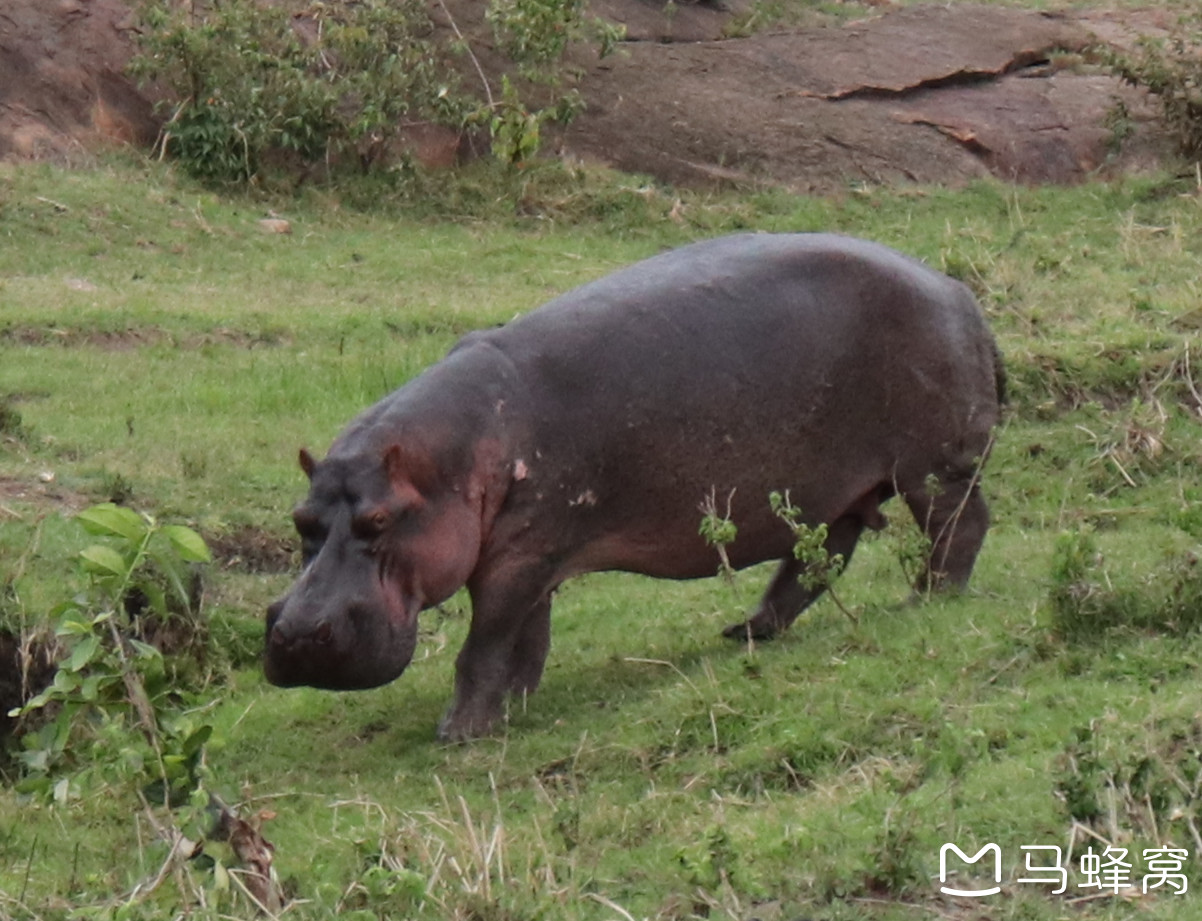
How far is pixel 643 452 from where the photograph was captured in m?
6.19

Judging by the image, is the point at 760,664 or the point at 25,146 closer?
the point at 760,664

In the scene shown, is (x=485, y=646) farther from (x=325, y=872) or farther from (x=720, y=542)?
(x=325, y=872)

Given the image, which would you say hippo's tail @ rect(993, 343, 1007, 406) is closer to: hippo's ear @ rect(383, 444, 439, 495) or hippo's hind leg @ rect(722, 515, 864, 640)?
hippo's hind leg @ rect(722, 515, 864, 640)

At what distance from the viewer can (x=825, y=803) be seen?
4797 mm

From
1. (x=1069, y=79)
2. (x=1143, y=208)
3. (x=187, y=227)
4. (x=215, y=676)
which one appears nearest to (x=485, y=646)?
(x=215, y=676)

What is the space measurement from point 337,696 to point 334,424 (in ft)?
8.78

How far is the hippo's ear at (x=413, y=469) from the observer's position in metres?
5.61

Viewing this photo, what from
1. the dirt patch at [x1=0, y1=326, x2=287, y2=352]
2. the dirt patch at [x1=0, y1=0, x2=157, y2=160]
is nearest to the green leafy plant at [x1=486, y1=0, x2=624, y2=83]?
the dirt patch at [x1=0, y1=0, x2=157, y2=160]

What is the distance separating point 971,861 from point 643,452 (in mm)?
2123

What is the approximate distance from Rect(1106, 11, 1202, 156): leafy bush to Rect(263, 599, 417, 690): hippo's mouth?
9.21m

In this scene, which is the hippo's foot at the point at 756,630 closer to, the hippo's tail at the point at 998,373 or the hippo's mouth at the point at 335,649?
the hippo's tail at the point at 998,373

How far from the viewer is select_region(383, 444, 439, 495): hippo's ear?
561 centimetres

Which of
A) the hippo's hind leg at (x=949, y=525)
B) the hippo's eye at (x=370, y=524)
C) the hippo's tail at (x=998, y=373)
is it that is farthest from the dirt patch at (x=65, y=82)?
the hippo's eye at (x=370, y=524)

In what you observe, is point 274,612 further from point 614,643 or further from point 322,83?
point 322,83
